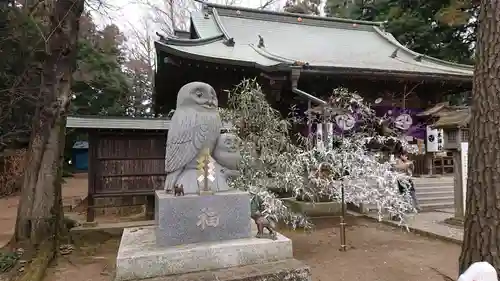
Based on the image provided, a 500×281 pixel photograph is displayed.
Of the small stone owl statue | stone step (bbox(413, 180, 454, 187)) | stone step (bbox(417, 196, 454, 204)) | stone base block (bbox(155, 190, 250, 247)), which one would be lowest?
stone step (bbox(417, 196, 454, 204))

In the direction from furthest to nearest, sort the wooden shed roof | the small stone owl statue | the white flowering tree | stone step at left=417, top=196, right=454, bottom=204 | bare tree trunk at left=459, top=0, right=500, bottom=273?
stone step at left=417, top=196, right=454, bottom=204
the wooden shed roof
the white flowering tree
the small stone owl statue
bare tree trunk at left=459, top=0, right=500, bottom=273

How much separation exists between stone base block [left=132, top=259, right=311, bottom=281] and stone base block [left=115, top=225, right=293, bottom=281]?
51mm

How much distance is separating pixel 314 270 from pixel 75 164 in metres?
24.8

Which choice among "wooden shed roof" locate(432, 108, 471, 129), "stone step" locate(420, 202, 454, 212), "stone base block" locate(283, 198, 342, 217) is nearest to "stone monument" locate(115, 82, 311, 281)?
"stone base block" locate(283, 198, 342, 217)

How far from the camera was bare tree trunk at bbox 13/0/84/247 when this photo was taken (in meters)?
4.97

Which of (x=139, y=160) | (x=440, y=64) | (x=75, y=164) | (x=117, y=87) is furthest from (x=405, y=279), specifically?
(x=75, y=164)

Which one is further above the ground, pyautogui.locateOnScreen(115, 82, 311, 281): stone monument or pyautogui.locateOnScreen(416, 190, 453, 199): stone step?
pyautogui.locateOnScreen(115, 82, 311, 281): stone monument

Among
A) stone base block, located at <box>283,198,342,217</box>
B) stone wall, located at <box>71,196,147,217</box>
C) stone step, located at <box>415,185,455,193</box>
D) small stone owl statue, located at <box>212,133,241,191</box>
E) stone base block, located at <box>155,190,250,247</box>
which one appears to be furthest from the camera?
stone step, located at <box>415,185,455,193</box>

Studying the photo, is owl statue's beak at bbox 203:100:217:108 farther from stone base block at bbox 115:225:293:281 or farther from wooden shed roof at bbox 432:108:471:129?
wooden shed roof at bbox 432:108:471:129

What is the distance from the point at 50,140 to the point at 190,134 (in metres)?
3.07

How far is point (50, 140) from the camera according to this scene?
512 cm

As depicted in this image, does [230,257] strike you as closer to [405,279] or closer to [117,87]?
[405,279]

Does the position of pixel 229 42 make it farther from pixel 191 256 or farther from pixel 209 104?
pixel 191 256

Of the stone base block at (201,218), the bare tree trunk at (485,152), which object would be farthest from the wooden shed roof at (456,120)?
the stone base block at (201,218)
